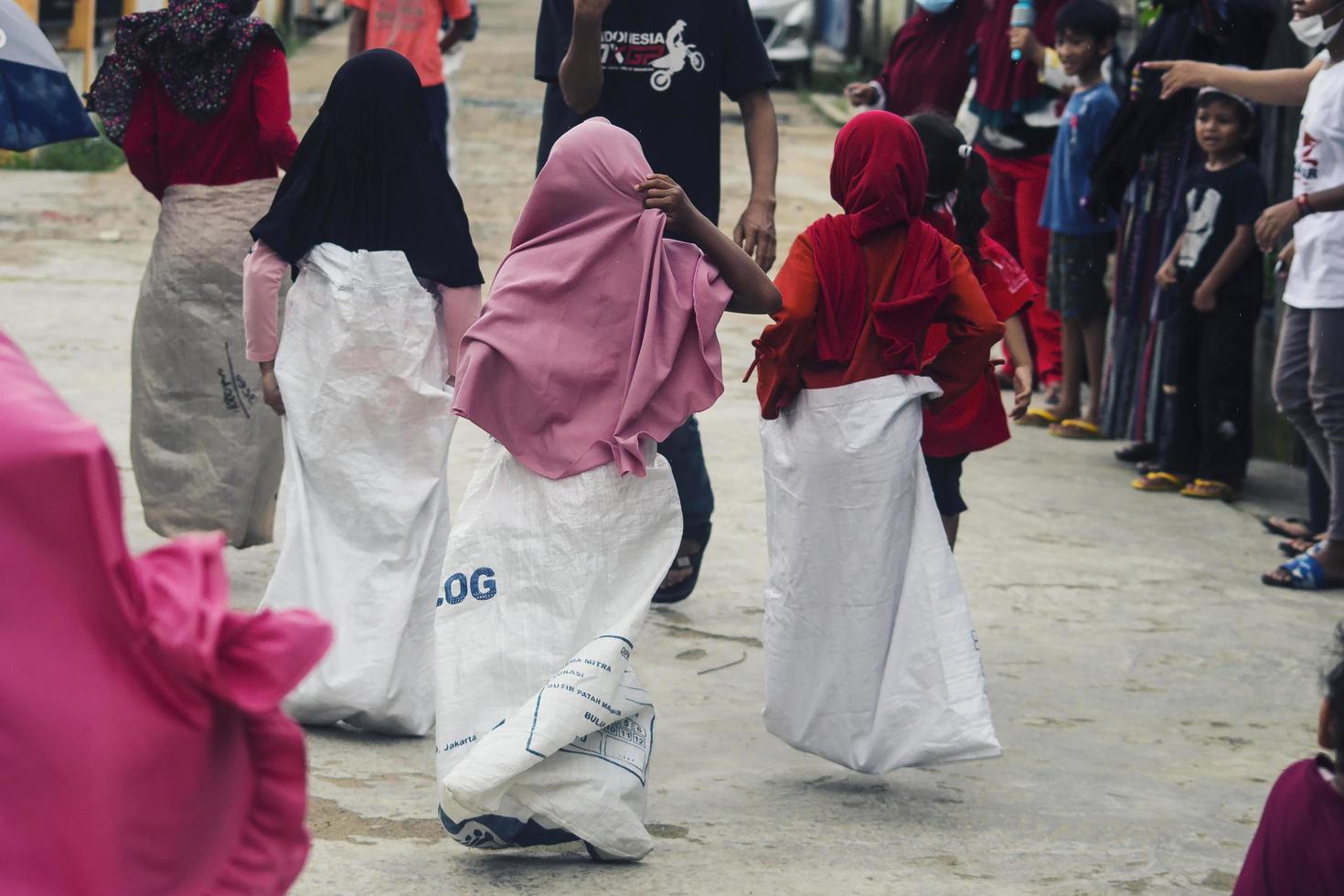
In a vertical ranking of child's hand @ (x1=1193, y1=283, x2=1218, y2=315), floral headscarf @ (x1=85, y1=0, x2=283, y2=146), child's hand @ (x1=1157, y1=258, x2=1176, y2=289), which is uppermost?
floral headscarf @ (x1=85, y1=0, x2=283, y2=146)

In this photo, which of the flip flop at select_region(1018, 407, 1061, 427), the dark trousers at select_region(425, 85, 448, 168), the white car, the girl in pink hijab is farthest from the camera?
the white car

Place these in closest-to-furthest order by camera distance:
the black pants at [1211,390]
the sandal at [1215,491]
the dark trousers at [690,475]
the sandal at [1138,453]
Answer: the dark trousers at [690,475] → the black pants at [1211,390] → the sandal at [1215,491] → the sandal at [1138,453]

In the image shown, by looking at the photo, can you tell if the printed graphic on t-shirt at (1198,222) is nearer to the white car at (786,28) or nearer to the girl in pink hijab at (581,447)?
the girl in pink hijab at (581,447)

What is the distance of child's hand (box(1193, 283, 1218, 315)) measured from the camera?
666cm

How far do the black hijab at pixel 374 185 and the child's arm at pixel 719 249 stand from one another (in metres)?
0.76

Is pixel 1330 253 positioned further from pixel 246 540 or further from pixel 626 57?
pixel 246 540

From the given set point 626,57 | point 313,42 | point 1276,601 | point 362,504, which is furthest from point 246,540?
point 313,42

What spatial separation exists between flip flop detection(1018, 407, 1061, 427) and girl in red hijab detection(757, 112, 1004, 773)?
13.3 feet

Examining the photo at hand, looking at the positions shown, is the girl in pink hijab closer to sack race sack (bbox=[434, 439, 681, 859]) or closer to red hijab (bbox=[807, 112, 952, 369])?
sack race sack (bbox=[434, 439, 681, 859])

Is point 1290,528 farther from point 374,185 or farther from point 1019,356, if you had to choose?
point 374,185

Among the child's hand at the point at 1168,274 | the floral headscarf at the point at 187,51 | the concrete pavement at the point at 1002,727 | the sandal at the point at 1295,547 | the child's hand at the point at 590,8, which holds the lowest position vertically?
the concrete pavement at the point at 1002,727

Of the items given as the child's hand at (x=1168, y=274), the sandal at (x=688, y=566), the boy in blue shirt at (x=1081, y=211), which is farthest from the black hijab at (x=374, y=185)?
the boy in blue shirt at (x=1081, y=211)

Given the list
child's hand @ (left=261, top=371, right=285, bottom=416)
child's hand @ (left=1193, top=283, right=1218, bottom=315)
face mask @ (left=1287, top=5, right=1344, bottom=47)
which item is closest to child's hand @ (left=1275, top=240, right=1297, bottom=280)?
child's hand @ (left=1193, top=283, right=1218, bottom=315)

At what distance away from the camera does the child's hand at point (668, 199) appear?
144 inches
